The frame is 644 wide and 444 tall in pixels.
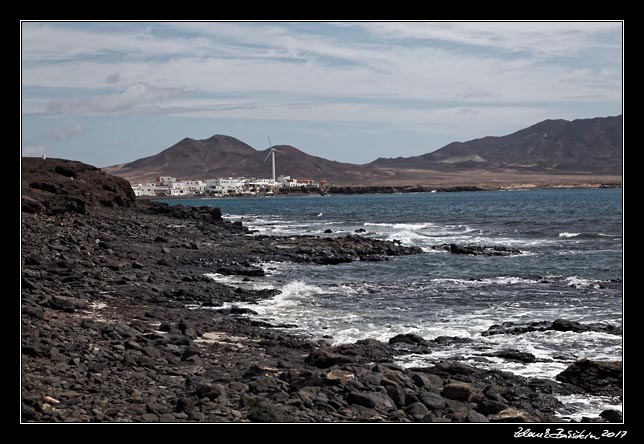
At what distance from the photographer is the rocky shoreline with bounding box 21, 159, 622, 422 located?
31.5 ft

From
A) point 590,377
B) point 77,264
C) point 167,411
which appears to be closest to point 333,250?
point 77,264

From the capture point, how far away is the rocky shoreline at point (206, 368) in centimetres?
959

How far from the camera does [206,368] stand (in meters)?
12.1

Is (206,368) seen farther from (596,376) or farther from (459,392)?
(596,376)

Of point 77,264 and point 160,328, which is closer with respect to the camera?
point 160,328

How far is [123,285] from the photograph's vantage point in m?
20.3

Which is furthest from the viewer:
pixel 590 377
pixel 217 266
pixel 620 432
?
pixel 217 266

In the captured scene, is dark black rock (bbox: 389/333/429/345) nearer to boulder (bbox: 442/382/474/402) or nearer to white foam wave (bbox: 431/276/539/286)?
boulder (bbox: 442/382/474/402)

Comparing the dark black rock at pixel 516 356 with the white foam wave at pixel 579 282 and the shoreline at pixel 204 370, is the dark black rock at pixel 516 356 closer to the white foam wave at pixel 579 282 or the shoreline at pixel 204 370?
the shoreline at pixel 204 370

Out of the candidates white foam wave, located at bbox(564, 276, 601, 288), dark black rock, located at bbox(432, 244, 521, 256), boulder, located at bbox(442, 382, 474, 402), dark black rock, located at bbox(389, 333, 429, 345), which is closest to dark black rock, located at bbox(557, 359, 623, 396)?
boulder, located at bbox(442, 382, 474, 402)

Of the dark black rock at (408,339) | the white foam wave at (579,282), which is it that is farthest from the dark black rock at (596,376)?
the white foam wave at (579,282)

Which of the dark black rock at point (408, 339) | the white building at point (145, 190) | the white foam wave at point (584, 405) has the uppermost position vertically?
the white building at point (145, 190)

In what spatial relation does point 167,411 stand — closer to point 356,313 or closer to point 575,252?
point 356,313

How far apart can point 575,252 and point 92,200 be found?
3046 cm
